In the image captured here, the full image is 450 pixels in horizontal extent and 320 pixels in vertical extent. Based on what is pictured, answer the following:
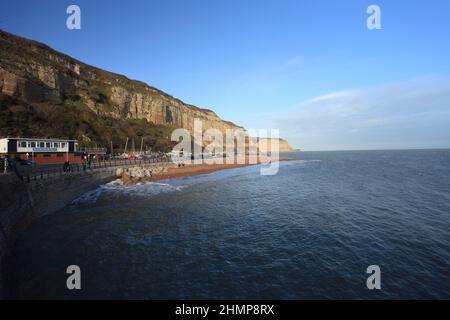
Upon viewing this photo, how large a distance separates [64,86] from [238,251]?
9272 cm

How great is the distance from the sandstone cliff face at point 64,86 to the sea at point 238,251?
194ft

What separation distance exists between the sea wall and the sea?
0.57 meters

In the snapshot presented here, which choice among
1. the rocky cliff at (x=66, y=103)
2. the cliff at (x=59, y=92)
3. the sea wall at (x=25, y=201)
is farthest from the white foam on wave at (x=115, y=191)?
the rocky cliff at (x=66, y=103)

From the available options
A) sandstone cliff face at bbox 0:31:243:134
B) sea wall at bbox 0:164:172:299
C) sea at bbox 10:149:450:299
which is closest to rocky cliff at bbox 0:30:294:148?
sandstone cliff face at bbox 0:31:243:134

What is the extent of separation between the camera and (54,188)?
68.6ft

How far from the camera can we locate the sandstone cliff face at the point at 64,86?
2384 inches

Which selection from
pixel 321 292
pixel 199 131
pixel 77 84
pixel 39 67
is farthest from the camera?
pixel 199 131

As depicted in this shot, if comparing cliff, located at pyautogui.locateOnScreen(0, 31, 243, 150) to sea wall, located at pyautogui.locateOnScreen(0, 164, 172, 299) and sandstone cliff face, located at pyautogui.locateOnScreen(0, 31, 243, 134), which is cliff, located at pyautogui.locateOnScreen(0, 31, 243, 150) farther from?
sea wall, located at pyautogui.locateOnScreen(0, 164, 172, 299)

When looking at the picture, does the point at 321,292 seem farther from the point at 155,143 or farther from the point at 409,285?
the point at 155,143

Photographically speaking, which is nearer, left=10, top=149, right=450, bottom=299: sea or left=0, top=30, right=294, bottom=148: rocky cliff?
left=10, top=149, right=450, bottom=299: sea

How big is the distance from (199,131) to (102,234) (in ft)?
439

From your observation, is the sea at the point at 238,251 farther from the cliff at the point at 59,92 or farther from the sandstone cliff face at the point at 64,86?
the sandstone cliff face at the point at 64,86

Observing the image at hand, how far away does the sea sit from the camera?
9.30 m
